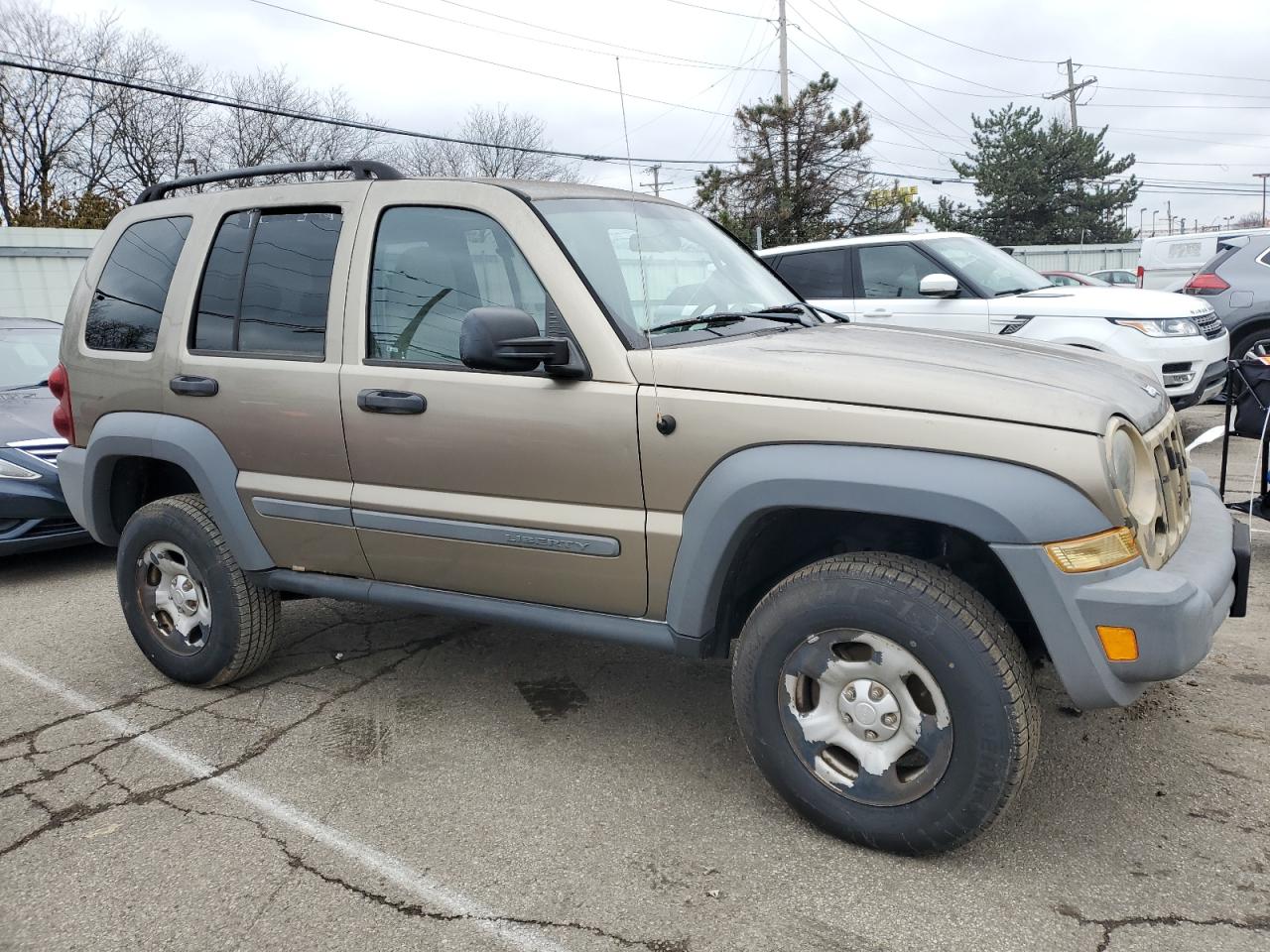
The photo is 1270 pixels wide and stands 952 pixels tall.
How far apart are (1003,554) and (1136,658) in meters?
0.39

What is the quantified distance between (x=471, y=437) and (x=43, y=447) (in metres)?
4.18

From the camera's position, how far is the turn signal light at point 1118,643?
7.89 ft

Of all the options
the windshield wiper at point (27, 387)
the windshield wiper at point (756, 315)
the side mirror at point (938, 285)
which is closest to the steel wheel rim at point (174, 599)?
the windshield wiper at point (756, 315)

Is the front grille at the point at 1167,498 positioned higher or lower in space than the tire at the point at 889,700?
higher

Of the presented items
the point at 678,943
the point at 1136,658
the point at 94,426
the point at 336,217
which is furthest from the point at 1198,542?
the point at 94,426

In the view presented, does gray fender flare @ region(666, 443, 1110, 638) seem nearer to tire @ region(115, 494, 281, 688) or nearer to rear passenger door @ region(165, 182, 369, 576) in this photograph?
rear passenger door @ region(165, 182, 369, 576)

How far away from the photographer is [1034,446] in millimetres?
2449

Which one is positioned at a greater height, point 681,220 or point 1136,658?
point 681,220

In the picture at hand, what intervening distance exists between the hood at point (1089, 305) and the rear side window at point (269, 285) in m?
5.63

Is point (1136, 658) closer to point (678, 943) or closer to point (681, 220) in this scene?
point (678, 943)

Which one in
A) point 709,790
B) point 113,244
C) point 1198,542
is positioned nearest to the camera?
point 1198,542

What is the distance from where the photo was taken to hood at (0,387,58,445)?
20.0ft

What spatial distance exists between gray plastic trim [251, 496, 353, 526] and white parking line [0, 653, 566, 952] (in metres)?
0.90

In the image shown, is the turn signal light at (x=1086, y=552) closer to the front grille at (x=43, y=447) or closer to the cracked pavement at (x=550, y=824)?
the cracked pavement at (x=550, y=824)
